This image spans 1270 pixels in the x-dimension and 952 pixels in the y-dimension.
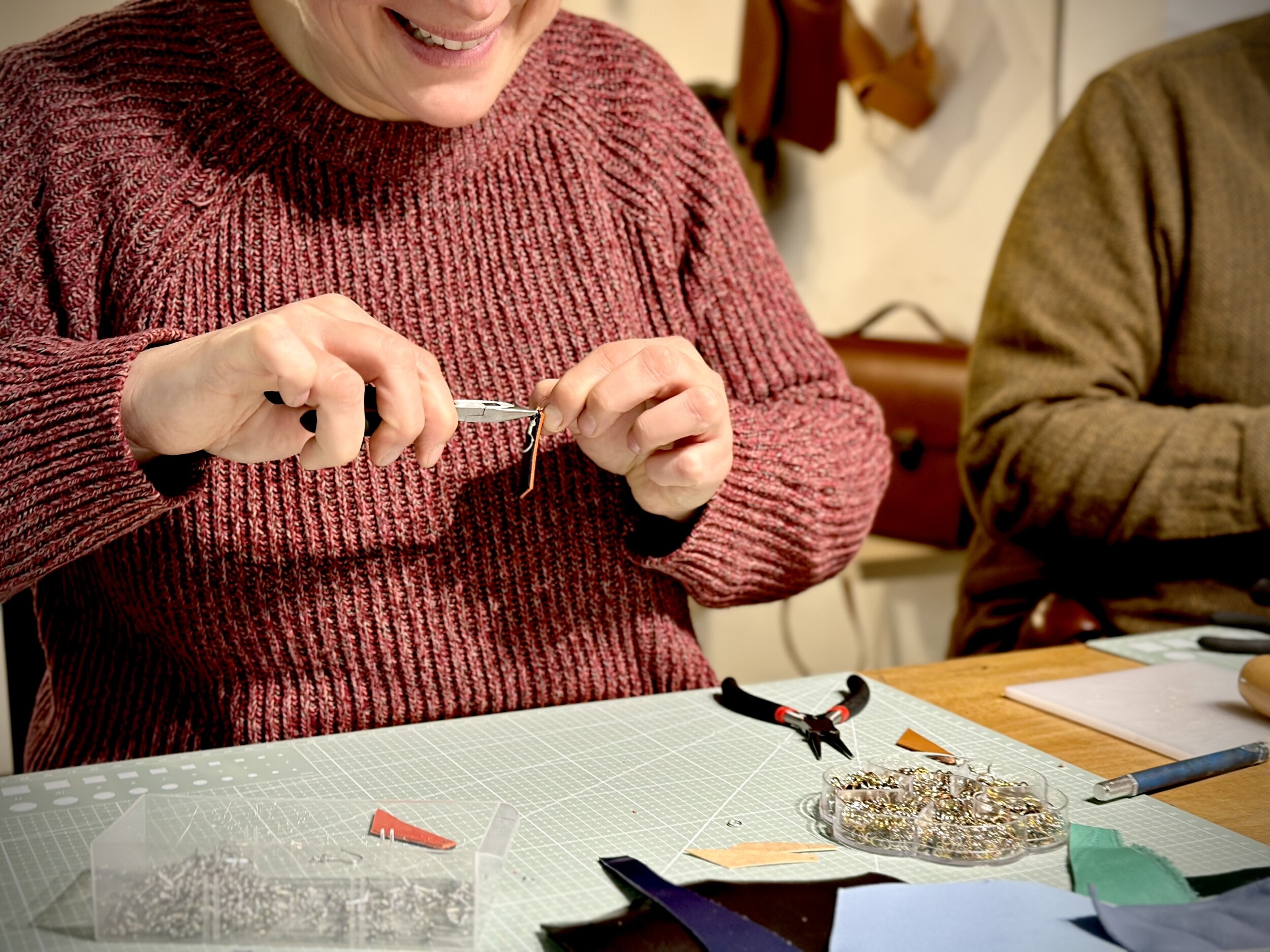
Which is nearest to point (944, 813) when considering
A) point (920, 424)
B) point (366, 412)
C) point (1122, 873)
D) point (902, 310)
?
point (1122, 873)

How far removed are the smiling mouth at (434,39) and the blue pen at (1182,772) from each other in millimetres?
658

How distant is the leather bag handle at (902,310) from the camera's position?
2.39 m

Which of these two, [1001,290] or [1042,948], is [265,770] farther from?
[1001,290]

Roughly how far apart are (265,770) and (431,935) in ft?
0.77

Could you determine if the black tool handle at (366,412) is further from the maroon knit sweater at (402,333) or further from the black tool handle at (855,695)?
the black tool handle at (855,695)

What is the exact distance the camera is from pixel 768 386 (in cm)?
104

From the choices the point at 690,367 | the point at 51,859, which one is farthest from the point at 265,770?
the point at 690,367

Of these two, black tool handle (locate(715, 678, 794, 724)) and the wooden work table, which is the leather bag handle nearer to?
the wooden work table

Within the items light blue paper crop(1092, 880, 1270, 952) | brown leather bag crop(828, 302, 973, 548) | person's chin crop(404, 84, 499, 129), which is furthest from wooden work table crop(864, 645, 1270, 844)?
brown leather bag crop(828, 302, 973, 548)

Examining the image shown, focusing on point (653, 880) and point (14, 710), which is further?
point (14, 710)

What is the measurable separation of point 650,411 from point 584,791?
261 millimetres

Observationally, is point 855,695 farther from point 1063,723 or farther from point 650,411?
point 650,411

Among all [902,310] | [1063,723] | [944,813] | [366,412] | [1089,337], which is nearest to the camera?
[944,813]

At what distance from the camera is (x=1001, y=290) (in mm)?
1424
